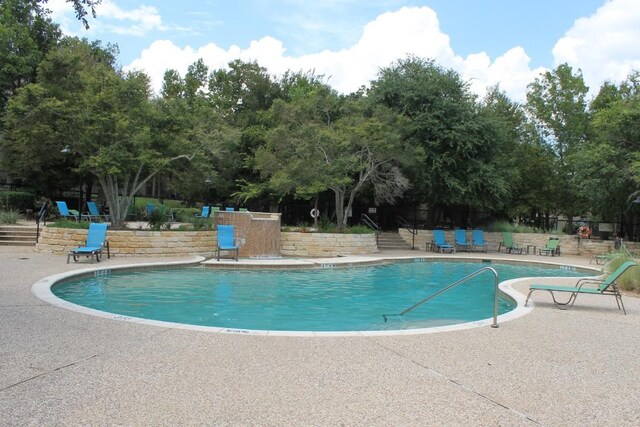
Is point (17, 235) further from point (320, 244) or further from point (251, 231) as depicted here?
point (320, 244)

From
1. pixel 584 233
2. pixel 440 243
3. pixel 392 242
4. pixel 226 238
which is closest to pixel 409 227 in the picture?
pixel 392 242

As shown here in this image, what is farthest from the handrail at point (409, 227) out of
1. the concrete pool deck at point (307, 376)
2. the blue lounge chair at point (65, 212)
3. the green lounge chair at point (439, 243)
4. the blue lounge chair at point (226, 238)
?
the concrete pool deck at point (307, 376)

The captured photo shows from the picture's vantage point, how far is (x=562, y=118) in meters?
28.4

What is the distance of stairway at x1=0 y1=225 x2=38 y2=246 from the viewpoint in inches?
619

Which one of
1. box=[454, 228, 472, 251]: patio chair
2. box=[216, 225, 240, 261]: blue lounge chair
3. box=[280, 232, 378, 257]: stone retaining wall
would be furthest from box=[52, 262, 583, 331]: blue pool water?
box=[454, 228, 472, 251]: patio chair

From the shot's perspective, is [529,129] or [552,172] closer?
[552,172]

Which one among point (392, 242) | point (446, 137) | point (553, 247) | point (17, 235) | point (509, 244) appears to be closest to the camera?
point (17, 235)

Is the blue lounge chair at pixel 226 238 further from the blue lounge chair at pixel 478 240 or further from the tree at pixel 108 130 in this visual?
the blue lounge chair at pixel 478 240

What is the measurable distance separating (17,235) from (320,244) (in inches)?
409

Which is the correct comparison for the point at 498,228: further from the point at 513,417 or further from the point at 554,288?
the point at 513,417

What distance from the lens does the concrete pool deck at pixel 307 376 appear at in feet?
11.6

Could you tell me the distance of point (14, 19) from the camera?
23516mm

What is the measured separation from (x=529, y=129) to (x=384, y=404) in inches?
1122

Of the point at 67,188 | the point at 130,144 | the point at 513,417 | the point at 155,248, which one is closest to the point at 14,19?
the point at 67,188
